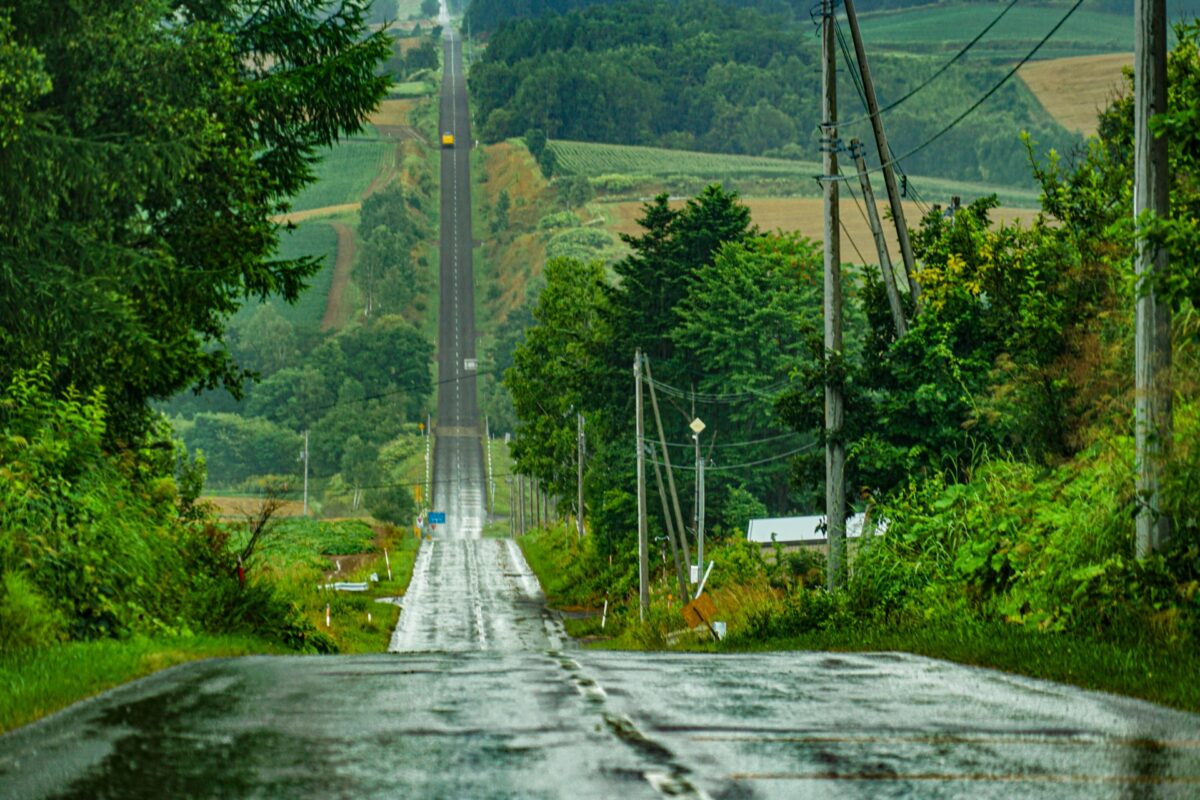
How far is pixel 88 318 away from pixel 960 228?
55.4 ft

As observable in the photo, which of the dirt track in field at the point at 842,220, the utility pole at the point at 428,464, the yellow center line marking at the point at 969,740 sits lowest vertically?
the utility pole at the point at 428,464

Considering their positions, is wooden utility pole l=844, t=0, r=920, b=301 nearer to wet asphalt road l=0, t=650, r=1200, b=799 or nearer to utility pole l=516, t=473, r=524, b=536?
wet asphalt road l=0, t=650, r=1200, b=799

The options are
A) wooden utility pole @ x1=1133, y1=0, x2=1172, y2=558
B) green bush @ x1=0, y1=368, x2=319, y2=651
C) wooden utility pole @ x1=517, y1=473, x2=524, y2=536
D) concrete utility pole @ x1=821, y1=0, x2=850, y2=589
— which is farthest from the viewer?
wooden utility pole @ x1=517, y1=473, x2=524, y2=536

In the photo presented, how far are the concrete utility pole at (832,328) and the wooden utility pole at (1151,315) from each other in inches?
459

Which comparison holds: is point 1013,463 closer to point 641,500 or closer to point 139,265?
point 139,265

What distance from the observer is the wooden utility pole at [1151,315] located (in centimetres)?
1541

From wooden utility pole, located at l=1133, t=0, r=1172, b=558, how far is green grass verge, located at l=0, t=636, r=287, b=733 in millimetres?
9364

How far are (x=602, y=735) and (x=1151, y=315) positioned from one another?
9.65m

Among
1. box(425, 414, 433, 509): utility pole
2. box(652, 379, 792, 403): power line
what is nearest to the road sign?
box(652, 379, 792, 403): power line

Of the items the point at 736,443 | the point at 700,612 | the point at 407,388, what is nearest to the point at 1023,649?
the point at 700,612

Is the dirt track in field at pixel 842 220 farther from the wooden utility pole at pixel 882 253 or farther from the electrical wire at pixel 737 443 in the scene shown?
the wooden utility pole at pixel 882 253

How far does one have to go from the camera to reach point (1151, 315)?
15.9 meters

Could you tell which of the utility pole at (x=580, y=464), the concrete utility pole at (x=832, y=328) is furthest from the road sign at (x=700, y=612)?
the utility pole at (x=580, y=464)

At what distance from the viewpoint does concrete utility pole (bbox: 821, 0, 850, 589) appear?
28469 millimetres
